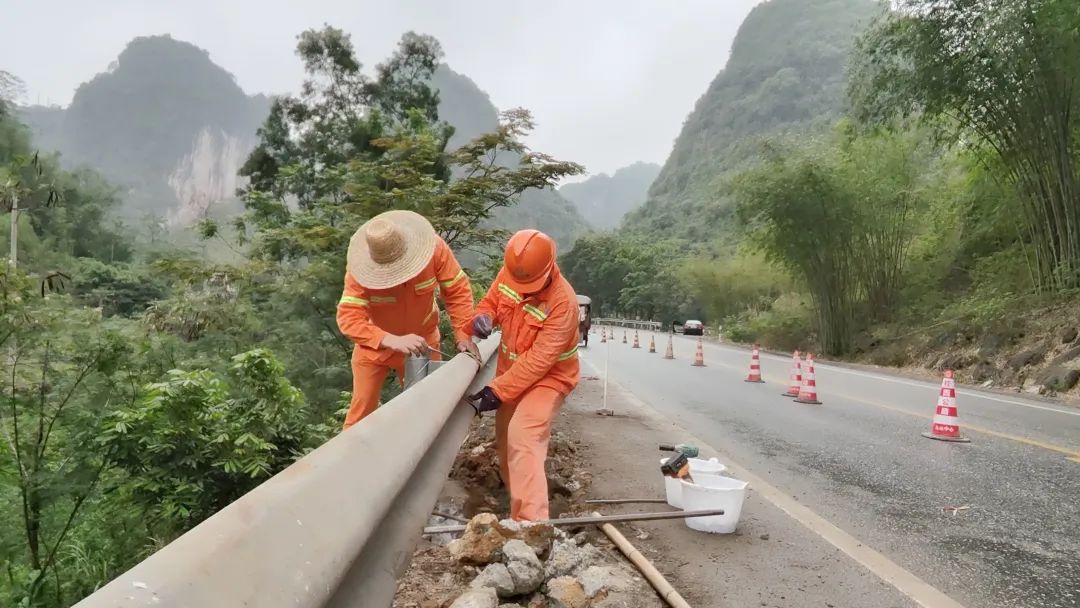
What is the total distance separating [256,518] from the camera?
106cm

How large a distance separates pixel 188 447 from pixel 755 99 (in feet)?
374

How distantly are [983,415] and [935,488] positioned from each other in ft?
15.6

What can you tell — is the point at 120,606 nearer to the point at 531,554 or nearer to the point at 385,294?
the point at 531,554

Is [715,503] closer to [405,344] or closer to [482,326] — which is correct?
[482,326]

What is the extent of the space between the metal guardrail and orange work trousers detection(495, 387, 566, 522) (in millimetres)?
1075

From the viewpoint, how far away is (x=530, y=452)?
326 cm

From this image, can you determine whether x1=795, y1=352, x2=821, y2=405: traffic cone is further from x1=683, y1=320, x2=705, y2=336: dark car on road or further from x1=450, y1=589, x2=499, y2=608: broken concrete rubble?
x1=683, y1=320, x2=705, y2=336: dark car on road

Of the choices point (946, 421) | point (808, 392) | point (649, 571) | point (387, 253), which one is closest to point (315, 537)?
point (649, 571)

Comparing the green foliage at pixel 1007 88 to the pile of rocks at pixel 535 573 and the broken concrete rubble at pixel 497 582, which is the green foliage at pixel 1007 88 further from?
the broken concrete rubble at pixel 497 582

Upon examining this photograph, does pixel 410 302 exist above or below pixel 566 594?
above

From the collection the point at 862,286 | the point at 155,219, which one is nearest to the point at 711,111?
the point at 155,219

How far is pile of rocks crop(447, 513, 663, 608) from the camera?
216 cm

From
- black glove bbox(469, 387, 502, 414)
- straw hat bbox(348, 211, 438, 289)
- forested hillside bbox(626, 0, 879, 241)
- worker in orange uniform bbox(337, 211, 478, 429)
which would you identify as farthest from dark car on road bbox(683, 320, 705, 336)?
black glove bbox(469, 387, 502, 414)

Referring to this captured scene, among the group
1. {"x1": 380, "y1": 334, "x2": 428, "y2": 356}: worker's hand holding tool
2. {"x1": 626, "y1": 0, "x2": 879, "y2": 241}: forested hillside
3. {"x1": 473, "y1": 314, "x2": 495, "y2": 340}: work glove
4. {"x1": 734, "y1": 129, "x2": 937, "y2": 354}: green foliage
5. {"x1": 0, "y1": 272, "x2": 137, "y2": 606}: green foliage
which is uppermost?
{"x1": 626, "y1": 0, "x2": 879, "y2": 241}: forested hillside
